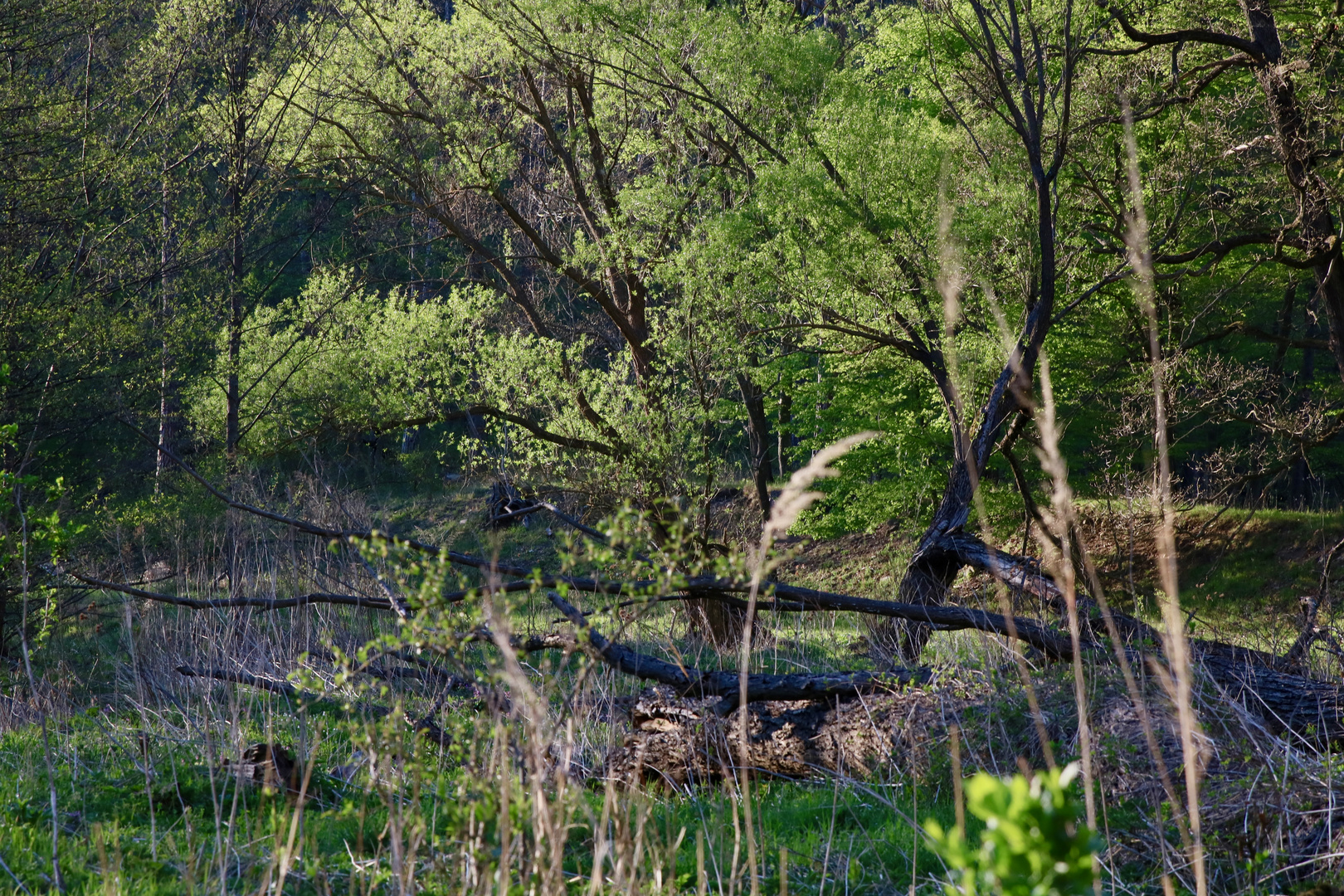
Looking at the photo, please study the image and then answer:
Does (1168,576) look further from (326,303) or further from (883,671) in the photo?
(326,303)

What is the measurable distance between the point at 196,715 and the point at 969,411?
10925 mm

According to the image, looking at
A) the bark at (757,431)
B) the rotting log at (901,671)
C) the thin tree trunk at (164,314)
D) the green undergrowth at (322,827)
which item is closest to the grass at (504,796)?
the green undergrowth at (322,827)

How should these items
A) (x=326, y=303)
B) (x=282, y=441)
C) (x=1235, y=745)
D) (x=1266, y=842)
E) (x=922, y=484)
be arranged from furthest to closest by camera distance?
1. (x=326, y=303)
2. (x=282, y=441)
3. (x=922, y=484)
4. (x=1235, y=745)
5. (x=1266, y=842)

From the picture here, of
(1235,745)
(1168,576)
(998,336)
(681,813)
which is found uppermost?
(998,336)

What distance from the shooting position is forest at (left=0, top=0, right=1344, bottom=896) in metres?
3.41

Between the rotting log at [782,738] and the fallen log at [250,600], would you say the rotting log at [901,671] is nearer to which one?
the fallen log at [250,600]

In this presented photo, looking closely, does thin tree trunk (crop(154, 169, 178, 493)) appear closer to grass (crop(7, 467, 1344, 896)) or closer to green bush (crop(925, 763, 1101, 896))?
grass (crop(7, 467, 1344, 896))

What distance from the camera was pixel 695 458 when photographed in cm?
1398

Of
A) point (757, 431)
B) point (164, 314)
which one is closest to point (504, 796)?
point (757, 431)

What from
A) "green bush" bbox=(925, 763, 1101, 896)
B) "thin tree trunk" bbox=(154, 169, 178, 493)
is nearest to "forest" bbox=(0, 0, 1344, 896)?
"green bush" bbox=(925, 763, 1101, 896)

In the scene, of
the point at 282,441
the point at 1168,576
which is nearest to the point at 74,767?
the point at 1168,576

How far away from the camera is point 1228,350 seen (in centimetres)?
2039

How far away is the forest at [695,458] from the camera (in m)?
3.41

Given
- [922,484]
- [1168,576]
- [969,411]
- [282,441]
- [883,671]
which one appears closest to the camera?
[1168,576]
